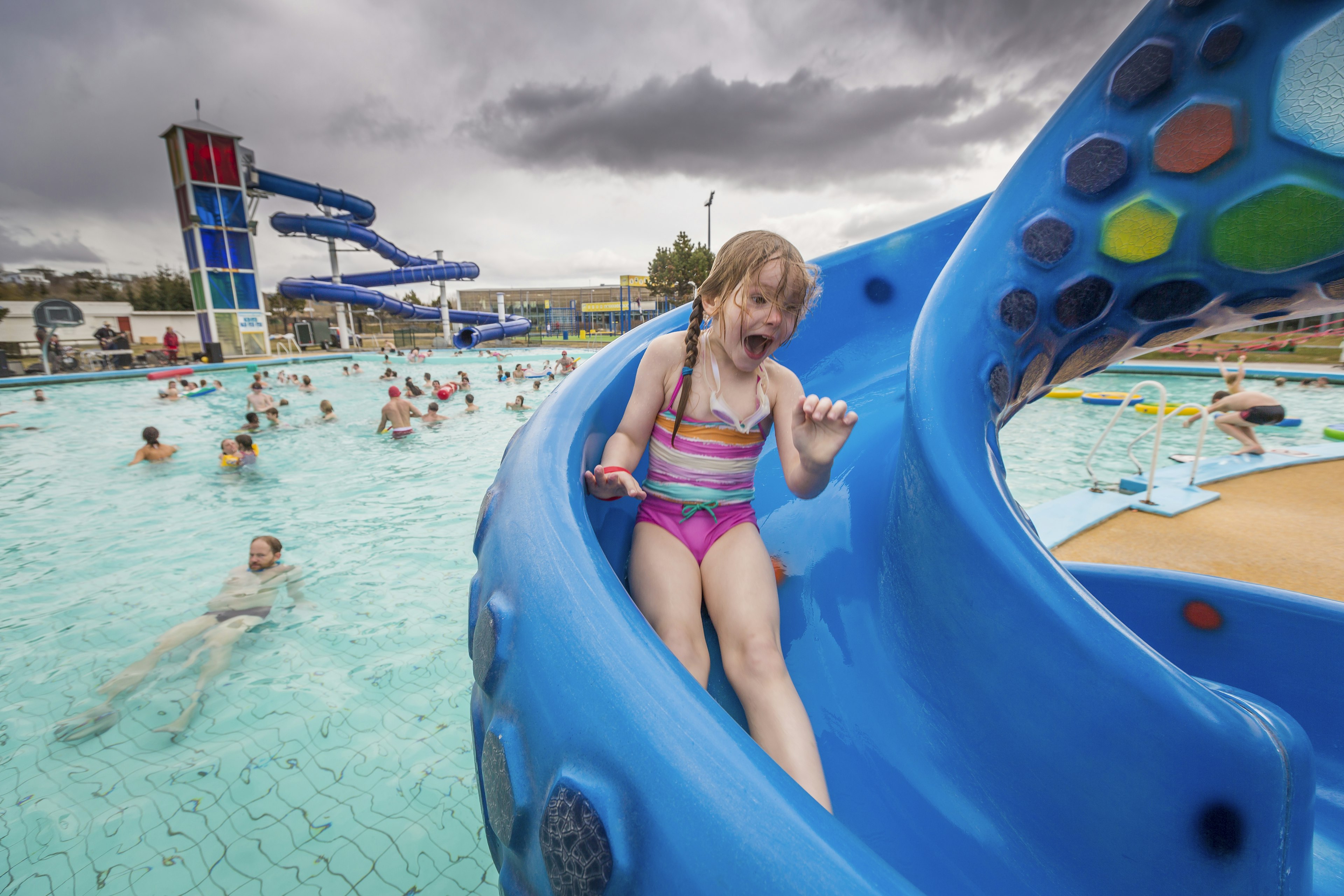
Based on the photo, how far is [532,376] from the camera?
16.5 m

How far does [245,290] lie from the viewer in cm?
2002

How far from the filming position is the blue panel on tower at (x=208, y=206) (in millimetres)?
18812

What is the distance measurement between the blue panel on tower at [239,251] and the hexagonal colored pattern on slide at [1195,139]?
24765 millimetres

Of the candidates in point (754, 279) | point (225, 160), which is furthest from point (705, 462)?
point (225, 160)

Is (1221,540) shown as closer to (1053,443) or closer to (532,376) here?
(1053,443)

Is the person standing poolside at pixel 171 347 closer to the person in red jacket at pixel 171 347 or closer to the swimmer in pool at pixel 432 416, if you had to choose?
the person in red jacket at pixel 171 347

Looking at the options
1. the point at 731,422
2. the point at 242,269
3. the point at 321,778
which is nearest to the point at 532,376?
the point at 242,269

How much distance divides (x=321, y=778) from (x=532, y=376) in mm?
Result: 14649

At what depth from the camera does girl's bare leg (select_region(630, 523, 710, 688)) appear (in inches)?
47.2

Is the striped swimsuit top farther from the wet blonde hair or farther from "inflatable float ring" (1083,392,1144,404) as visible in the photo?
"inflatable float ring" (1083,392,1144,404)

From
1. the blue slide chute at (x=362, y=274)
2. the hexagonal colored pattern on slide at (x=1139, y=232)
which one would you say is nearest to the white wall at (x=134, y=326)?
the blue slide chute at (x=362, y=274)

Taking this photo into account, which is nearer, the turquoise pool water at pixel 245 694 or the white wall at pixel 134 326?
the turquoise pool water at pixel 245 694

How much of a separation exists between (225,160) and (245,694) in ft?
76.1

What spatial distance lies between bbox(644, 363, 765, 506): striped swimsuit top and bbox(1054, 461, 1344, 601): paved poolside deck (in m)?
2.35
